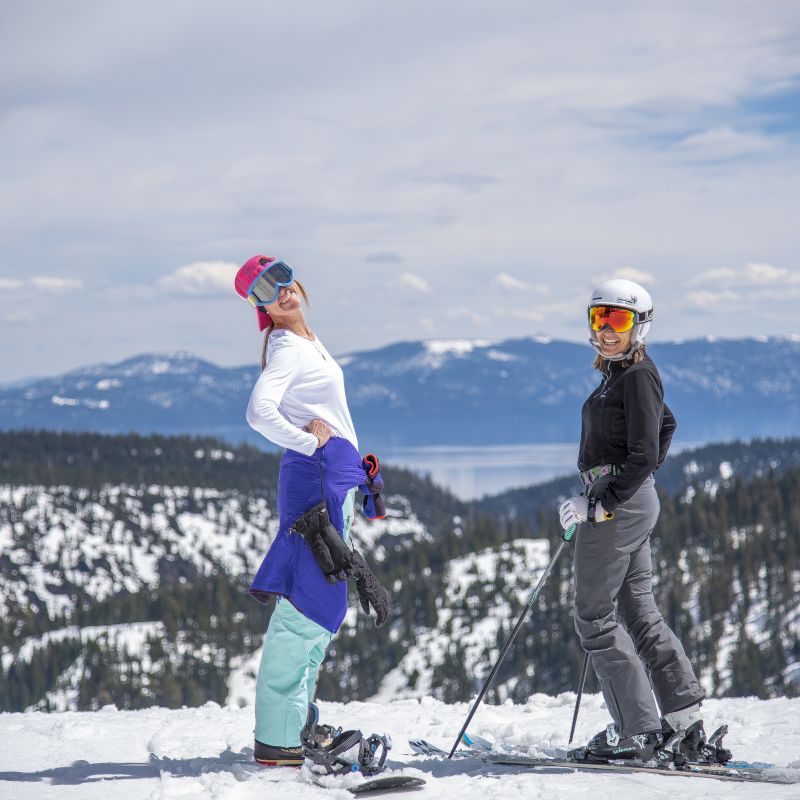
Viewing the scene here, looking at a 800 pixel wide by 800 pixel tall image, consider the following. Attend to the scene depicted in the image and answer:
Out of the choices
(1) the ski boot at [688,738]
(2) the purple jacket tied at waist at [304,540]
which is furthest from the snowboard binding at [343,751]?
(1) the ski boot at [688,738]

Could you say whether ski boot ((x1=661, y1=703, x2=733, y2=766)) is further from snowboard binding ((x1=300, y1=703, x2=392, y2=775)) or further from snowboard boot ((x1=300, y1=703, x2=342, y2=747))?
snowboard boot ((x1=300, y1=703, x2=342, y2=747))

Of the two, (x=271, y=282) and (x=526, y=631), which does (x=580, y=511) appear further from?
(x=526, y=631)

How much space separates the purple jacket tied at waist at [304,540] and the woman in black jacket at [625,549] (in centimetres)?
149

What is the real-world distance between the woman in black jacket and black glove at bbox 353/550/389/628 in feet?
4.34

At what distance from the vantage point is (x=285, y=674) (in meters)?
5.89

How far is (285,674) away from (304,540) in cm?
89

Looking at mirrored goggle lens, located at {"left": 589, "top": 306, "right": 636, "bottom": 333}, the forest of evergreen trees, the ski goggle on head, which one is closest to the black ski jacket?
mirrored goggle lens, located at {"left": 589, "top": 306, "right": 636, "bottom": 333}

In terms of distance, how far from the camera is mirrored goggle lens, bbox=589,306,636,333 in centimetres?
602

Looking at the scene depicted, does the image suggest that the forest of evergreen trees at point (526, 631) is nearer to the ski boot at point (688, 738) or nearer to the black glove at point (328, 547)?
the ski boot at point (688, 738)

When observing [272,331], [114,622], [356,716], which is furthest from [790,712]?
[114,622]

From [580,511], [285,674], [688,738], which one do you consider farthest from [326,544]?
[688,738]

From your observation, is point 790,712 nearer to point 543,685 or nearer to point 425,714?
point 425,714

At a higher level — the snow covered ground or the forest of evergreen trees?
the snow covered ground

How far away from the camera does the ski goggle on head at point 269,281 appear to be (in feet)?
19.8
